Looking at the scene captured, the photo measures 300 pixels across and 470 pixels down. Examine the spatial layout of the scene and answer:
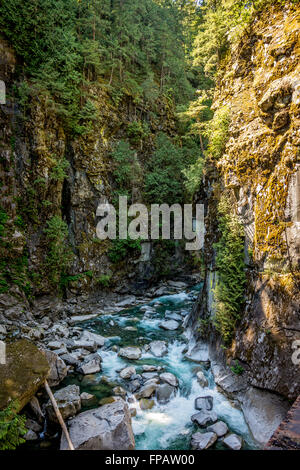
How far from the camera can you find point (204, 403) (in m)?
6.60

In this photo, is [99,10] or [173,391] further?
[99,10]

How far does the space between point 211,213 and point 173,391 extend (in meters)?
6.10

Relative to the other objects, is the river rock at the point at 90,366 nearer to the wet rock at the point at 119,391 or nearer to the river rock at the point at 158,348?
the wet rock at the point at 119,391

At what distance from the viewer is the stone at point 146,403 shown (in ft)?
21.4

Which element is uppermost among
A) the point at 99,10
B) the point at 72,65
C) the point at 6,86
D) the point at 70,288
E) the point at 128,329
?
the point at 99,10

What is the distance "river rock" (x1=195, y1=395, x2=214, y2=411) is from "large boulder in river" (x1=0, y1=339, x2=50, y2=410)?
4.03 m

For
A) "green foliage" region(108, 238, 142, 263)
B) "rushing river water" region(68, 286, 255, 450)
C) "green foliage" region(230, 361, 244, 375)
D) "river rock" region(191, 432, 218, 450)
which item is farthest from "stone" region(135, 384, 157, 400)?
"green foliage" region(108, 238, 142, 263)

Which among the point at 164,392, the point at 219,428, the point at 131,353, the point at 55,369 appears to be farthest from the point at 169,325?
the point at 219,428

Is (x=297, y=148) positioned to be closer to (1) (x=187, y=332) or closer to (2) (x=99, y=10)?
(1) (x=187, y=332)

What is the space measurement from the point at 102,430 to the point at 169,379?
2.77 m

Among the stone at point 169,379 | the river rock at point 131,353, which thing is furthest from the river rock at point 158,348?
the stone at point 169,379
